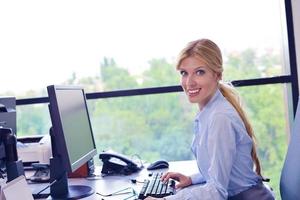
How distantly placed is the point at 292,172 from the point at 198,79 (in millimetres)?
530

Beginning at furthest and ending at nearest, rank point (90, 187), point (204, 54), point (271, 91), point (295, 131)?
1. point (271, 91)
2. point (90, 187)
3. point (204, 54)
4. point (295, 131)

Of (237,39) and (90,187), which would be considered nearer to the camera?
(90,187)

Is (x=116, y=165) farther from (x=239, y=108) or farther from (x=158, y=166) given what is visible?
(x=239, y=108)

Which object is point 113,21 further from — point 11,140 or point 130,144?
point 11,140

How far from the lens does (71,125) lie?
145cm

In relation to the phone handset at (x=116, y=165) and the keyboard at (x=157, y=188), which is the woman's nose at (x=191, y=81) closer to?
the keyboard at (x=157, y=188)

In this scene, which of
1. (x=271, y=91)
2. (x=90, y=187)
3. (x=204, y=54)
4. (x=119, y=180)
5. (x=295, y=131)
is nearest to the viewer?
(x=295, y=131)

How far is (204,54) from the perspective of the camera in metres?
1.45

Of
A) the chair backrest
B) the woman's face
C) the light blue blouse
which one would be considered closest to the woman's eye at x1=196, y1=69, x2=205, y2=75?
the woman's face

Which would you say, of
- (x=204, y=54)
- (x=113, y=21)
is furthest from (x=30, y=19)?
(x=204, y=54)

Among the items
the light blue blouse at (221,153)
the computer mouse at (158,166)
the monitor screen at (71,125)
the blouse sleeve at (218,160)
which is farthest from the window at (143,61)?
the blouse sleeve at (218,160)

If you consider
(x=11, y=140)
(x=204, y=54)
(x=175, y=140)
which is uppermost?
(x=204, y=54)

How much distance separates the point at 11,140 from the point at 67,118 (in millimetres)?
235

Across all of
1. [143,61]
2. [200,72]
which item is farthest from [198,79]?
[143,61]
